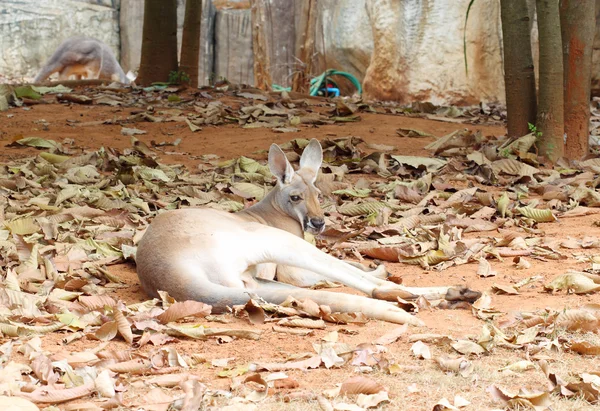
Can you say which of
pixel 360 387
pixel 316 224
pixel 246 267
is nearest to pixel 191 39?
pixel 316 224

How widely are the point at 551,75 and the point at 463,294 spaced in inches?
140

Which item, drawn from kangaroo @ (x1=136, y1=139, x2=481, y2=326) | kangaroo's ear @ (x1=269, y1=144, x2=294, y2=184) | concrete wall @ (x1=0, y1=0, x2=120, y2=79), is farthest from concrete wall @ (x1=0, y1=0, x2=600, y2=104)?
kangaroo @ (x1=136, y1=139, x2=481, y2=326)

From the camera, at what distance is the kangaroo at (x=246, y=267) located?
3531mm

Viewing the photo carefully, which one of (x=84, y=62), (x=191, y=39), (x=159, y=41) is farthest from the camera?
(x=84, y=62)

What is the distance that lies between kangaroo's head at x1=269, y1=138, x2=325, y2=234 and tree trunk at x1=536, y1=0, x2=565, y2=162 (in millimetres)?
2647

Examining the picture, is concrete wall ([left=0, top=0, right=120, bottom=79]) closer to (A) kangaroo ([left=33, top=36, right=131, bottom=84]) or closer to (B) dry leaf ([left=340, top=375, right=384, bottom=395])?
(A) kangaroo ([left=33, top=36, right=131, bottom=84])

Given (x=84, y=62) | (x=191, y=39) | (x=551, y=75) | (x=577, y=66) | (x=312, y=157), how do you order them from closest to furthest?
(x=312, y=157) < (x=551, y=75) < (x=577, y=66) < (x=191, y=39) < (x=84, y=62)

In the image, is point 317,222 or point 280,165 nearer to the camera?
point 317,222

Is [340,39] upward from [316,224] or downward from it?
upward

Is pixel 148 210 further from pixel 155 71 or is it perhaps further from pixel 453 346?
pixel 155 71

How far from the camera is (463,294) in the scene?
370cm

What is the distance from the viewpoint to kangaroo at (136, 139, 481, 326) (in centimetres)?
353

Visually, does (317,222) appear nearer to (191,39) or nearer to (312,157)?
(312,157)

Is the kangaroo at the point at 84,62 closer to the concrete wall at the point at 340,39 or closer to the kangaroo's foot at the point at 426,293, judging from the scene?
the concrete wall at the point at 340,39
